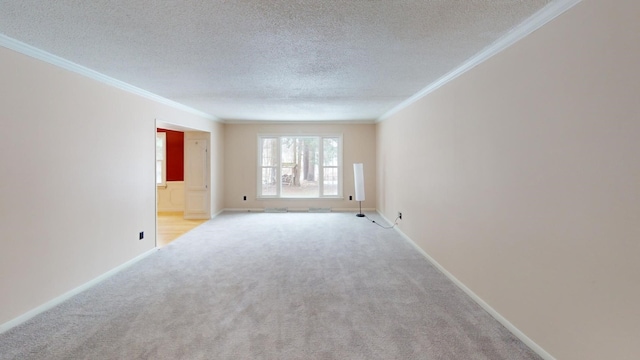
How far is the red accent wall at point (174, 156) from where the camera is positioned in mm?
7930

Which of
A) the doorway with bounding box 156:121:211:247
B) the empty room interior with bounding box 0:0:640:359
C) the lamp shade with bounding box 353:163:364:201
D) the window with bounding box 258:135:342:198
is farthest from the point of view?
the window with bounding box 258:135:342:198

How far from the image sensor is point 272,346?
216 cm

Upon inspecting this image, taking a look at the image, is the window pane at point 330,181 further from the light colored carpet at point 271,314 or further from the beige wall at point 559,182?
the beige wall at point 559,182

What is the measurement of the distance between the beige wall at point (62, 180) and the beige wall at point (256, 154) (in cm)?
366

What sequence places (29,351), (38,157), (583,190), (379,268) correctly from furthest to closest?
(379,268), (38,157), (29,351), (583,190)

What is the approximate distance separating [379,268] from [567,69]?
2.74m

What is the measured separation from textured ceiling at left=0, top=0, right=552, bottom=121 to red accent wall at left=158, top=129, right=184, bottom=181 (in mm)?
4345

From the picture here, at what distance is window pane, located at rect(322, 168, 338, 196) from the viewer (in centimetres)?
809

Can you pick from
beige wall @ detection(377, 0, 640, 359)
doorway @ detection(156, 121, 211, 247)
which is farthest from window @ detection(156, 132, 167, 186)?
beige wall @ detection(377, 0, 640, 359)

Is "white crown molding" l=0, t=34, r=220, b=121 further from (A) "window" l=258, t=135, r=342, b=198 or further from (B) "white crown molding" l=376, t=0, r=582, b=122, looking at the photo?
(B) "white crown molding" l=376, t=0, r=582, b=122

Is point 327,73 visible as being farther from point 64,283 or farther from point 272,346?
point 64,283

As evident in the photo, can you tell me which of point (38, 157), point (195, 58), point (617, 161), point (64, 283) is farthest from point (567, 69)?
point (64, 283)

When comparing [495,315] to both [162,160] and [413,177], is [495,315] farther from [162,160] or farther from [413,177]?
[162,160]

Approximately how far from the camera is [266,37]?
2361 mm
